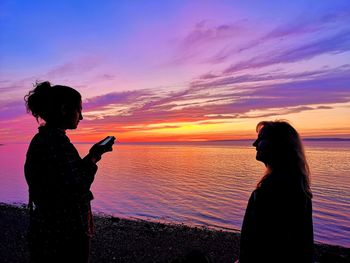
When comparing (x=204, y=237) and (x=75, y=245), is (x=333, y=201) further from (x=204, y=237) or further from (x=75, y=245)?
(x=75, y=245)

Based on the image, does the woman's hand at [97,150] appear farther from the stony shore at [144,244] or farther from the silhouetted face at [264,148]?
the stony shore at [144,244]

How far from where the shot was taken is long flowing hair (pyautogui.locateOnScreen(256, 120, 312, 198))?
2779mm

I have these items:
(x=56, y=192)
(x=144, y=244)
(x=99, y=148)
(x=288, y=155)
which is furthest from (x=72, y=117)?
(x=144, y=244)

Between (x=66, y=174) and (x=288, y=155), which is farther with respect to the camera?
(x=288, y=155)

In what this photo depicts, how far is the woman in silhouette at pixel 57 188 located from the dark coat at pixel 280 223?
55.4 inches

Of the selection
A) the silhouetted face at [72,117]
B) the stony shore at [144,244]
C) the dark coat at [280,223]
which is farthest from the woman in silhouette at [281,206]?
the stony shore at [144,244]

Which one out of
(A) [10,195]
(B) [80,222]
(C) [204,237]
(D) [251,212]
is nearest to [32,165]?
(B) [80,222]

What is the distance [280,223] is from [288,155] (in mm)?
562

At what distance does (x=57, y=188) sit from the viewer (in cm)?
260

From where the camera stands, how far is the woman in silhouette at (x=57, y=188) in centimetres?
260

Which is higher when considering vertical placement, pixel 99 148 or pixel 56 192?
pixel 99 148

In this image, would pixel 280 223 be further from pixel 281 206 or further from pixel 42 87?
pixel 42 87

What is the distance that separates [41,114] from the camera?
282 centimetres

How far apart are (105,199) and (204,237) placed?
13942 millimetres
